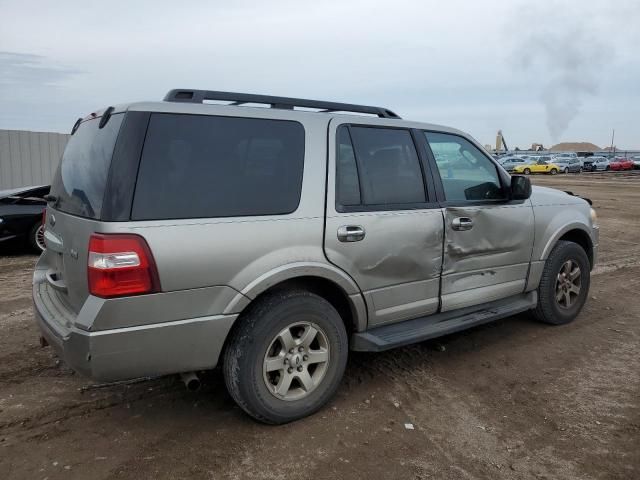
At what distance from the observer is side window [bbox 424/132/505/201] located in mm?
4137

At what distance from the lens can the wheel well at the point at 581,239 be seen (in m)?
5.30

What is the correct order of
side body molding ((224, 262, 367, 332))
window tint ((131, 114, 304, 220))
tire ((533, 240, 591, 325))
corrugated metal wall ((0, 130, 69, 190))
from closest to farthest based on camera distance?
window tint ((131, 114, 304, 220)) → side body molding ((224, 262, 367, 332)) → tire ((533, 240, 591, 325)) → corrugated metal wall ((0, 130, 69, 190))

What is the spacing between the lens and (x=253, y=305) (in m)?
3.14

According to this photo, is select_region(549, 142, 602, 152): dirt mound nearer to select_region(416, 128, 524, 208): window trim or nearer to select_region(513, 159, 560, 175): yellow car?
select_region(513, 159, 560, 175): yellow car

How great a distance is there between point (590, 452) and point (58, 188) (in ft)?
11.8

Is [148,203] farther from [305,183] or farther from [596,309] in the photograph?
[596,309]

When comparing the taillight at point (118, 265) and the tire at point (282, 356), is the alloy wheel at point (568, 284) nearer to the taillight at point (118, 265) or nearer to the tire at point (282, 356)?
the tire at point (282, 356)

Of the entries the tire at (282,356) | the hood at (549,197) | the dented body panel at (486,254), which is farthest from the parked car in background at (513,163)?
the tire at (282,356)

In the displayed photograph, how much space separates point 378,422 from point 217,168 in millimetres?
1838

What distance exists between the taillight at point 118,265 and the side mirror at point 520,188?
3044 millimetres

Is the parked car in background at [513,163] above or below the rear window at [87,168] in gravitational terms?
above

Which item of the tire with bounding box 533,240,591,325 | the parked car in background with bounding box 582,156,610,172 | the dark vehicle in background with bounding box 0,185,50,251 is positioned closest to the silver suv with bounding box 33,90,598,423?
the tire with bounding box 533,240,591,325

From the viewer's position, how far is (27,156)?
533 inches

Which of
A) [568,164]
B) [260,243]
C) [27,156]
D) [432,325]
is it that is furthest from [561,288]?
[568,164]
